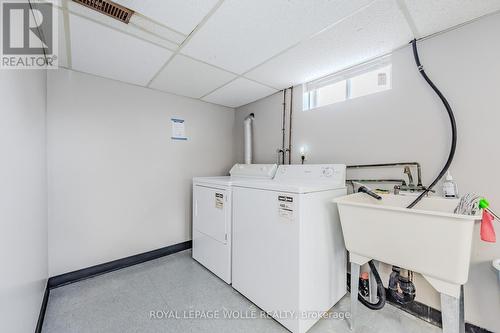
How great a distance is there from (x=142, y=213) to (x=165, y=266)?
2.24 ft

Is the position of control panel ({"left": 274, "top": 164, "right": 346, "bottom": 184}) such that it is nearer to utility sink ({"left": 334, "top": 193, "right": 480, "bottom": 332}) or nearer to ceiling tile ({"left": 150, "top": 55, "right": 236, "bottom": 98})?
utility sink ({"left": 334, "top": 193, "right": 480, "bottom": 332})

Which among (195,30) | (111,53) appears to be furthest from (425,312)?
(111,53)

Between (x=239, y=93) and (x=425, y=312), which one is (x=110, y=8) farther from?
(x=425, y=312)

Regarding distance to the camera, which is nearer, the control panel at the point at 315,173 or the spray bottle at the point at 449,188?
the spray bottle at the point at 449,188

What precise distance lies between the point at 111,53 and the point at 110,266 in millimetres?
2143

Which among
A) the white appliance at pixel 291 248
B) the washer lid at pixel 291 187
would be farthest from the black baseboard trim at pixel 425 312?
the washer lid at pixel 291 187

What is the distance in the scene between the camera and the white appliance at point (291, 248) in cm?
137

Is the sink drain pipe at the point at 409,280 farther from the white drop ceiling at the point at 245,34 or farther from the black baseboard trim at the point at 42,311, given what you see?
the black baseboard trim at the point at 42,311

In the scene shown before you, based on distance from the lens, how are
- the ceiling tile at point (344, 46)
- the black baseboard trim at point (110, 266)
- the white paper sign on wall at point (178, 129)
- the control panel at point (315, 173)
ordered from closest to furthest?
the ceiling tile at point (344, 46) → the control panel at point (315, 173) → the black baseboard trim at point (110, 266) → the white paper sign on wall at point (178, 129)

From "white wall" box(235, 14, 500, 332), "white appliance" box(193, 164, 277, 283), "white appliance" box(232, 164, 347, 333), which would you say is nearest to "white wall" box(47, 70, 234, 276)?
"white appliance" box(193, 164, 277, 283)

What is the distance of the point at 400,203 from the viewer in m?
1.50

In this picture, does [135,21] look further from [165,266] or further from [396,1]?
[165,266]

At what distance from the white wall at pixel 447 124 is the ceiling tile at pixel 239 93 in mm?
992

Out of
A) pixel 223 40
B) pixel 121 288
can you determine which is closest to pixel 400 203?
pixel 223 40
